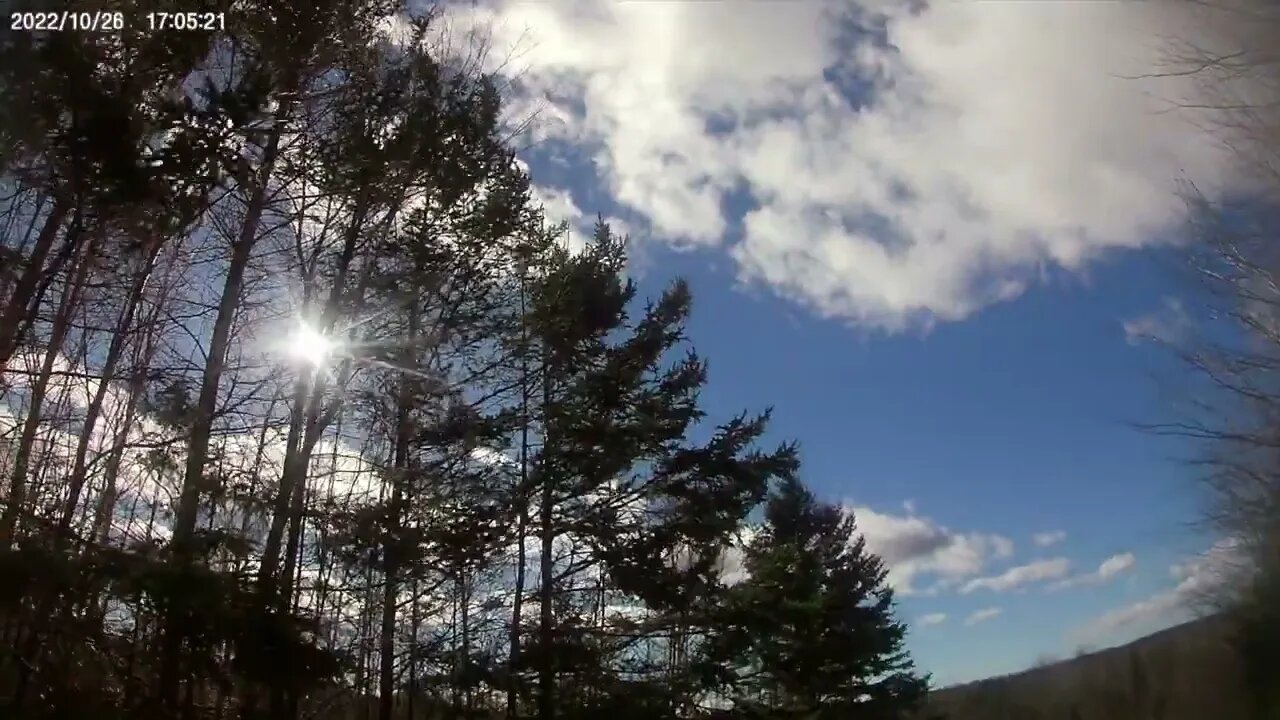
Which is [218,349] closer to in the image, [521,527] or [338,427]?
[338,427]

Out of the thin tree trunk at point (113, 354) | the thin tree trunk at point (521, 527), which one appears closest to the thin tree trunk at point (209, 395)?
the thin tree trunk at point (113, 354)

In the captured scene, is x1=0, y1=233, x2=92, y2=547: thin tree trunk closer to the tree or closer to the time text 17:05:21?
the time text 17:05:21

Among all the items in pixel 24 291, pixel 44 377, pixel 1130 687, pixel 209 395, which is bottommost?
pixel 1130 687

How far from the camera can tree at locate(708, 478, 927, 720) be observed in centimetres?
1525

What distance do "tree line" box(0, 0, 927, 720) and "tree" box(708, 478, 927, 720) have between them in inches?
4.9

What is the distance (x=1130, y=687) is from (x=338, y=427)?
48.5 ft

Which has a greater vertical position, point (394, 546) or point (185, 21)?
point (185, 21)

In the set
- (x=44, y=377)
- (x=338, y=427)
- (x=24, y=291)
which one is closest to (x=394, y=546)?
(x=338, y=427)

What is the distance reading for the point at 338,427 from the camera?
1075 centimetres

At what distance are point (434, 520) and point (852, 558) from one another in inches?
547

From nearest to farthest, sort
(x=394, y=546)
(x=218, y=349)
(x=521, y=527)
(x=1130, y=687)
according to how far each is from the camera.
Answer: (x=218, y=349), (x=394, y=546), (x=521, y=527), (x=1130, y=687)

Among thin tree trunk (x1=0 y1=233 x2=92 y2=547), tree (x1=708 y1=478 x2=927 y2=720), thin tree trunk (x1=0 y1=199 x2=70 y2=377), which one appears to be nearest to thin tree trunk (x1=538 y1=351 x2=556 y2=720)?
tree (x1=708 y1=478 x2=927 y2=720)

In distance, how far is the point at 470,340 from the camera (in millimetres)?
12609

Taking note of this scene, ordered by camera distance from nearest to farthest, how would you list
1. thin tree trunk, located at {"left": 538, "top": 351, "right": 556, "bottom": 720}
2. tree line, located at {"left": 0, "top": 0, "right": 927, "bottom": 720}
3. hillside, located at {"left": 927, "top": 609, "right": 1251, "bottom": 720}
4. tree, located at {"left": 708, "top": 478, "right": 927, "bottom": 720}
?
tree line, located at {"left": 0, "top": 0, "right": 927, "bottom": 720}
hillside, located at {"left": 927, "top": 609, "right": 1251, "bottom": 720}
thin tree trunk, located at {"left": 538, "top": 351, "right": 556, "bottom": 720}
tree, located at {"left": 708, "top": 478, "right": 927, "bottom": 720}
